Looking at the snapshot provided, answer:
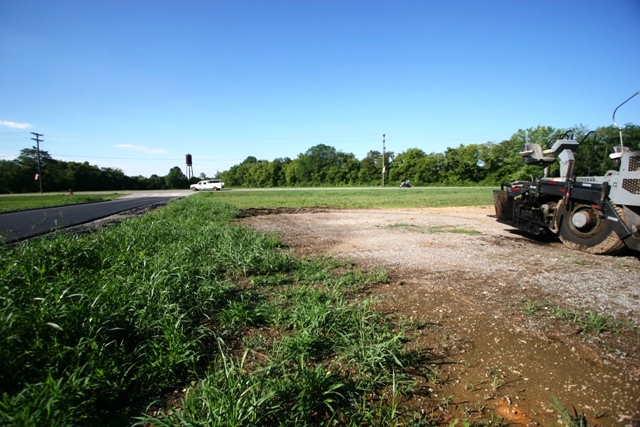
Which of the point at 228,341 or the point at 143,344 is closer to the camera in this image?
the point at 143,344

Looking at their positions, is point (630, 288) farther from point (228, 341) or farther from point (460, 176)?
point (460, 176)

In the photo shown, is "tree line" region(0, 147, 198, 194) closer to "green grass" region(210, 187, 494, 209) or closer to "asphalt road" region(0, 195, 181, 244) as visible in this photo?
"green grass" region(210, 187, 494, 209)

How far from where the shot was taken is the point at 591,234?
5.88 meters

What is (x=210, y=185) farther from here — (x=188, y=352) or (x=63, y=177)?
(x=188, y=352)

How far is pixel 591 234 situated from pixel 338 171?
7090 cm

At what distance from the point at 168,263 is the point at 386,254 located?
3900mm

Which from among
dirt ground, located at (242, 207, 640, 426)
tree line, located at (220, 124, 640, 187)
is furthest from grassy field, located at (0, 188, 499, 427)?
tree line, located at (220, 124, 640, 187)

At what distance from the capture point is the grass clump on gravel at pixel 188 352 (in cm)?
178

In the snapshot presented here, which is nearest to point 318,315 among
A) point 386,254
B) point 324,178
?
point 386,254

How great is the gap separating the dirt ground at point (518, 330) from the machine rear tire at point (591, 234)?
21 centimetres

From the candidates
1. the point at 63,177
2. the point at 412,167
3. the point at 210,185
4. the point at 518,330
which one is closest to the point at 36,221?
the point at 518,330

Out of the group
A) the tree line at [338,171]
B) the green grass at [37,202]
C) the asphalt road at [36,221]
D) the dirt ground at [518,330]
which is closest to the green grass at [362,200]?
the asphalt road at [36,221]

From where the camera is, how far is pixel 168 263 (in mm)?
4195

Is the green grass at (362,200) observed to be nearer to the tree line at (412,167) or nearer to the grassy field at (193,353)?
the grassy field at (193,353)
